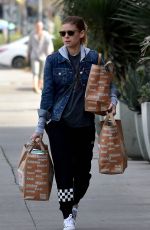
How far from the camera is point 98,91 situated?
23.4 ft

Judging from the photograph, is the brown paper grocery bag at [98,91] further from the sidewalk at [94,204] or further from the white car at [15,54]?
the white car at [15,54]

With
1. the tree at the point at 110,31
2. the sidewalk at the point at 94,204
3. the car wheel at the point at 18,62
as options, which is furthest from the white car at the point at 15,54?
the sidewalk at the point at 94,204

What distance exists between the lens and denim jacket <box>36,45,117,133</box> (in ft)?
23.3

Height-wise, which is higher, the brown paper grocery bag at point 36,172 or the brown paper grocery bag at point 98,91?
the brown paper grocery bag at point 98,91

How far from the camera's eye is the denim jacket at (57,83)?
710 centimetres

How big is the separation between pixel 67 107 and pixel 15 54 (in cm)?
2734

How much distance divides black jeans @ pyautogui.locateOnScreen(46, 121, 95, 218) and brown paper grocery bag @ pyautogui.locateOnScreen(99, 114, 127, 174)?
0.37ft

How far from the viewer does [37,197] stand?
7.15 metres

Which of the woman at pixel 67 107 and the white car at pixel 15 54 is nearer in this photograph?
the woman at pixel 67 107

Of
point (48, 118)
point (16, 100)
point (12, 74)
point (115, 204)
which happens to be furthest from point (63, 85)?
point (12, 74)

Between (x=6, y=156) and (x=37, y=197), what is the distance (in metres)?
4.94

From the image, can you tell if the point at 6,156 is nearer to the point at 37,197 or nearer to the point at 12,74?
the point at 37,197

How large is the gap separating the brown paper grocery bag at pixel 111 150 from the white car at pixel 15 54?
88.4ft

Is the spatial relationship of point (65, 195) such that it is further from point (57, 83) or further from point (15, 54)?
point (15, 54)
